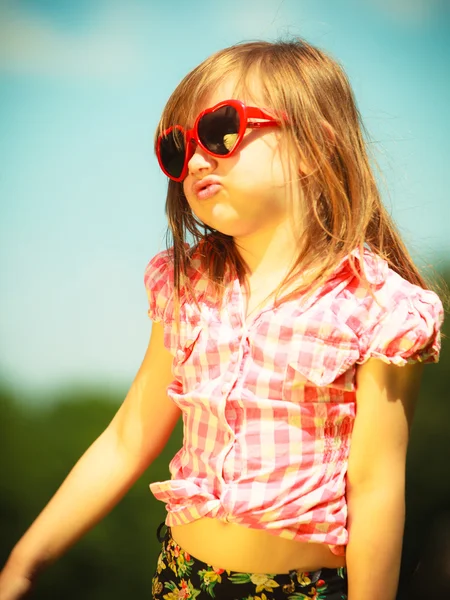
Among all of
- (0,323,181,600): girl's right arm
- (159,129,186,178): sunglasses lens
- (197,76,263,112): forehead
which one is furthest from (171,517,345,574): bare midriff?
(197,76,263,112): forehead

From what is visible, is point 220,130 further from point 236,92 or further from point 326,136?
point 326,136

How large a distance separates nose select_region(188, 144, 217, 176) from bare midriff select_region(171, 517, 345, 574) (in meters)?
0.62

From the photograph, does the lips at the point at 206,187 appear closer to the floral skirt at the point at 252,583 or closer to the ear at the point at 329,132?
the ear at the point at 329,132

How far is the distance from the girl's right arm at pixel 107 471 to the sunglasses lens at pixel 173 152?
1.10 feet

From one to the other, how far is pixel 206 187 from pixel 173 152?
3.6 inches

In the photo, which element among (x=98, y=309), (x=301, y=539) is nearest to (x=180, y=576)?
(x=301, y=539)

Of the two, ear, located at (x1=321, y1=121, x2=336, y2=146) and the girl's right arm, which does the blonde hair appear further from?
the girl's right arm

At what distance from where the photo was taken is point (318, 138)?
1.25m

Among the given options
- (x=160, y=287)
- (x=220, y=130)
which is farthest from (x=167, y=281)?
(x=220, y=130)

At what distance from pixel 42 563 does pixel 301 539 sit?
1.87ft

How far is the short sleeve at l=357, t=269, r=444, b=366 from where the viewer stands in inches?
43.9

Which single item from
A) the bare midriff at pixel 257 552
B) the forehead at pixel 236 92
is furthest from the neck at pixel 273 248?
the bare midriff at pixel 257 552

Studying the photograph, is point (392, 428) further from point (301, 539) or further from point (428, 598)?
point (428, 598)

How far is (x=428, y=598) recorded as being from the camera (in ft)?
4.48
